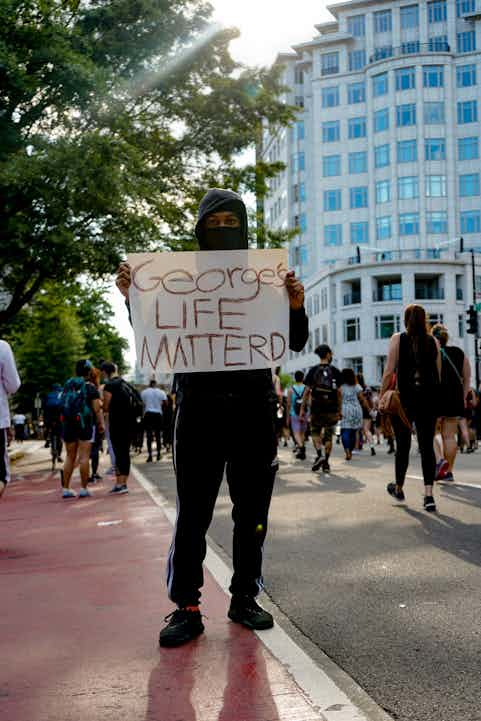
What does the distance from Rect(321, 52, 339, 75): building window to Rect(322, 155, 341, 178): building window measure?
6.61 metres

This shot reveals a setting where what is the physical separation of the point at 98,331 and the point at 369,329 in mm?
21931

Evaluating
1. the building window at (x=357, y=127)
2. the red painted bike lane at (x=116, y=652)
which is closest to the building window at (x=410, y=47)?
the building window at (x=357, y=127)

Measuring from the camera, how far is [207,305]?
4.82 metres

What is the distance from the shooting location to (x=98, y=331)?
2918 inches

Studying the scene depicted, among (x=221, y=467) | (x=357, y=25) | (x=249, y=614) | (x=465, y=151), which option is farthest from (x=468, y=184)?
(x=249, y=614)

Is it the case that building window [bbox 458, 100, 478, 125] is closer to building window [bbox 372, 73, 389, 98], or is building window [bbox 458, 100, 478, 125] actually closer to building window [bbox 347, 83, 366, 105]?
building window [bbox 372, 73, 389, 98]

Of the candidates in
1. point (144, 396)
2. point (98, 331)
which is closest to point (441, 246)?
point (98, 331)

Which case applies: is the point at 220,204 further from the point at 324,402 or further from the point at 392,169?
the point at 392,169

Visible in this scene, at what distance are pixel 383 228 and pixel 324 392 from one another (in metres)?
56.0

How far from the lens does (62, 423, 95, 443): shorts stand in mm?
12133

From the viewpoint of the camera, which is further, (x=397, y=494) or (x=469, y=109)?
(x=469, y=109)

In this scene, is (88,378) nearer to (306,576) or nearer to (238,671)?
(306,576)

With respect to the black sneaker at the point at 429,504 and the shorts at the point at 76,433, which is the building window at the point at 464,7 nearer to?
the shorts at the point at 76,433

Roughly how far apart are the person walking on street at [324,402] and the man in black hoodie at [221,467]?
33.4ft
